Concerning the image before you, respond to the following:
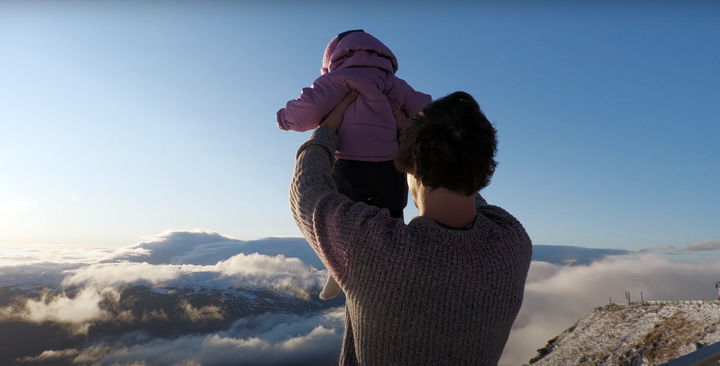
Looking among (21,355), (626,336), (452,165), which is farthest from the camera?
(21,355)

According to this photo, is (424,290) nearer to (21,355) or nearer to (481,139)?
(481,139)

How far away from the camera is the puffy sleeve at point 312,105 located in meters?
3.44

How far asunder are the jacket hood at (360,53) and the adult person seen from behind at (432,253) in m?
1.65

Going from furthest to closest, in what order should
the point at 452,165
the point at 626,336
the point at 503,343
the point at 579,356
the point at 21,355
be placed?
1. the point at 21,355
2. the point at 579,356
3. the point at 626,336
4. the point at 503,343
5. the point at 452,165

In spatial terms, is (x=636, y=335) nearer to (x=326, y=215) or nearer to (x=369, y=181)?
(x=369, y=181)

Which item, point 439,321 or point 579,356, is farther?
point 579,356

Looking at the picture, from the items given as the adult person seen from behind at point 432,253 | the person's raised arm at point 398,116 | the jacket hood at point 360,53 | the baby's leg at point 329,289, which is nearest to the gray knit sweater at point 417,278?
the adult person seen from behind at point 432,253

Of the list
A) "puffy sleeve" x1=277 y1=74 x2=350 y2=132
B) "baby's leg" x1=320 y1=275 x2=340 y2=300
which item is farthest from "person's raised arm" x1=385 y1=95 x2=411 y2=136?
"baby's leg" x1=320 y1=275 x2=340 y2=300

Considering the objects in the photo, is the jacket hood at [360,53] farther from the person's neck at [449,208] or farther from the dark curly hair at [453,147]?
the person's neck at [449,208]

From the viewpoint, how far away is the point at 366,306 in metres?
2.12

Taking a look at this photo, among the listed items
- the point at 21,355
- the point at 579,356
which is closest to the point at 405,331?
the point at 579,356

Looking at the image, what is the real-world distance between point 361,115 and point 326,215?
169 centimetres

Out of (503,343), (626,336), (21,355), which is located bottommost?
(21,355)

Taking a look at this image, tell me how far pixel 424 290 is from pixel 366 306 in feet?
1.11
